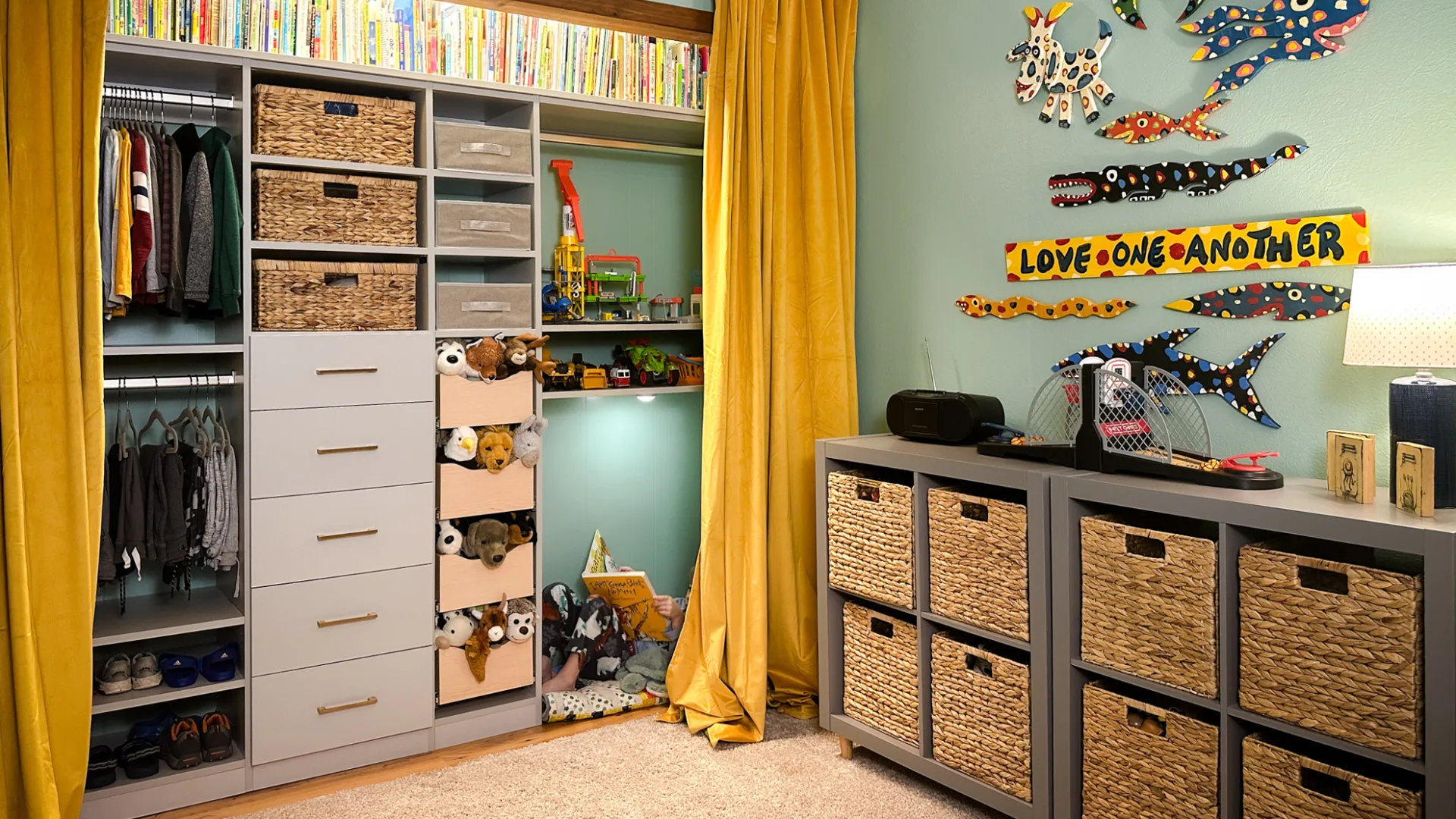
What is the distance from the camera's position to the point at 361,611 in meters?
2.95

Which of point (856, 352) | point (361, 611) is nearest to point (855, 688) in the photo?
point (856, 352)

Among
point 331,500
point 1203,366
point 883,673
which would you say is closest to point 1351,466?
point 1203,366

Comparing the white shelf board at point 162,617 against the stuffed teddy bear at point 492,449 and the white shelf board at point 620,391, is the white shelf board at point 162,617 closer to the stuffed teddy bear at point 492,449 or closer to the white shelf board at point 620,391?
the stuffed teddy bear at point 492,449

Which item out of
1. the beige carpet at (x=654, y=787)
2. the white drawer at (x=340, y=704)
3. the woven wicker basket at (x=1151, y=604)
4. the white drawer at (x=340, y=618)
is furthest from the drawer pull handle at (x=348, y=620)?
the woven wicker basket at (x=1151, y=604)

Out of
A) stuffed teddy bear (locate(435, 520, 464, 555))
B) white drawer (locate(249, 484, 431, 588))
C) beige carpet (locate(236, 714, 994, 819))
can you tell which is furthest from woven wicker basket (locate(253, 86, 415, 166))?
beige carpet (locate(236, 714, 994, 819))

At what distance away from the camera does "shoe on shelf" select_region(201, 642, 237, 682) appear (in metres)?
2.80

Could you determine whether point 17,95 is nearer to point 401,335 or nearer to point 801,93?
point 401,335

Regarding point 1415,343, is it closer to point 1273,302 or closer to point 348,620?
point 1273,302

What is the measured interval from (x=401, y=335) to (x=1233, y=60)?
2282mm

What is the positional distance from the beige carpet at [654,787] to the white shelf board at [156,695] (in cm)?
35

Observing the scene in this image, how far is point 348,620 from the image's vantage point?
292cm

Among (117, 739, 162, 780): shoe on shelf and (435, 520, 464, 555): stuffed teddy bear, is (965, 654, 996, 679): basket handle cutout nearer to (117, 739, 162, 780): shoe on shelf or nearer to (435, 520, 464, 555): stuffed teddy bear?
(435, 520, 464, 555): stuffed teddy bear

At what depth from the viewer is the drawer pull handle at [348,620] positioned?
2.88m

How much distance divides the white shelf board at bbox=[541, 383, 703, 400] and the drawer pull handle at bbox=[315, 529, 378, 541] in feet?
2.23
